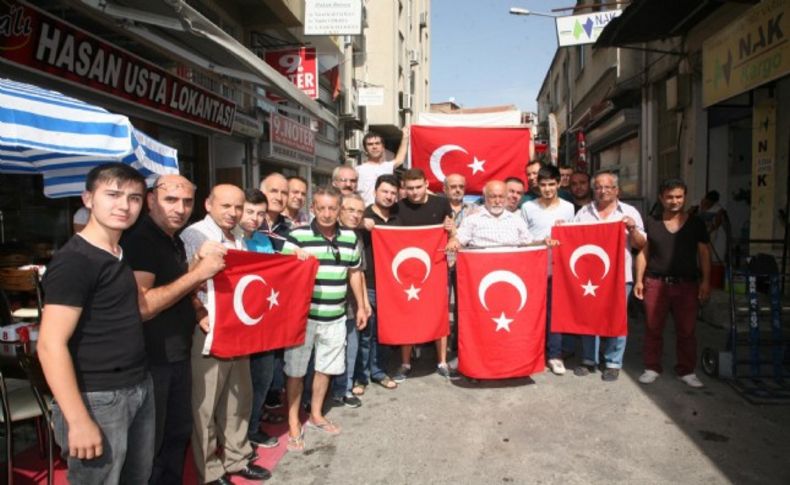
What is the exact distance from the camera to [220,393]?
3.19 m

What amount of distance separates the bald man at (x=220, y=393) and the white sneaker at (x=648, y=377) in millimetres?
3589

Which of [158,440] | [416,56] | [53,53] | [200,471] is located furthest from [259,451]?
[416,56]

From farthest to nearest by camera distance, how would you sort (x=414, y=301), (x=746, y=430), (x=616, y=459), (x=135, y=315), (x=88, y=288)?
(x=414, y=301), (x=746, y=430), (x=616, y=459), (x=135, y=315), (x=88, y=288)

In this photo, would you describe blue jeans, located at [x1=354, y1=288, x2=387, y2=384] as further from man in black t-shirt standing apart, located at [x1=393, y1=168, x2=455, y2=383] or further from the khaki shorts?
the khaki shorts

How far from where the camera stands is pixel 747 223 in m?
9.72

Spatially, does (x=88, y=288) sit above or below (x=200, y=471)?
above

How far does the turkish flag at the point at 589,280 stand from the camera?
16.4 ft

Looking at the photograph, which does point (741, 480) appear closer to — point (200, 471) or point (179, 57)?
point (200, 471)

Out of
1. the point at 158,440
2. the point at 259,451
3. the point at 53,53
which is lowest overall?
the point at 259,451

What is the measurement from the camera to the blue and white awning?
300 centimetres

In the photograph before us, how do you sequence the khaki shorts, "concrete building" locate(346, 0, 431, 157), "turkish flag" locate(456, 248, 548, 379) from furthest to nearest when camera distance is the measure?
1. "concrete building" locate(346, 0, 431, 157)
2. "turkish flag" locate(456, 248, 548, 379)
3. the khaki shorts

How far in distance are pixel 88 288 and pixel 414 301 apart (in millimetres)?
3281

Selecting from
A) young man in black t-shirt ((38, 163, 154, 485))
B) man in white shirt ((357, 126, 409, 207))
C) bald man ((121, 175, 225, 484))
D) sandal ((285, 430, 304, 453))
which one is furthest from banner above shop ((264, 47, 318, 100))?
young man in black t-shirt ((38, 163, 154, 485))

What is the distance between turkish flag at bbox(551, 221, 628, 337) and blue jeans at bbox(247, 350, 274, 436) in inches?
112
